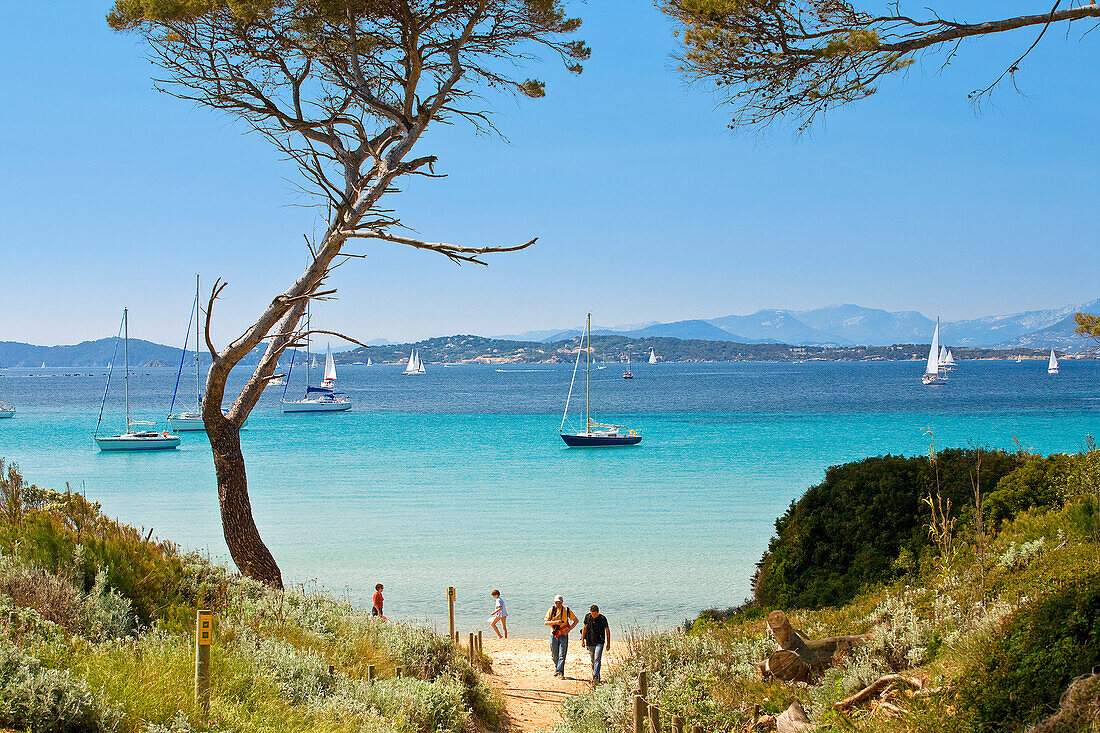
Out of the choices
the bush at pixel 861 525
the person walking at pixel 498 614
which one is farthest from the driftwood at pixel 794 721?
the person walking at pixel 498 614

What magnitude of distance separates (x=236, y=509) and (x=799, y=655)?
20.9 feet

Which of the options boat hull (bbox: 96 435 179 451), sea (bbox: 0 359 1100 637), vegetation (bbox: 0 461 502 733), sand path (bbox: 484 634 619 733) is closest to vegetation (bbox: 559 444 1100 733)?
sand path (bbox: 484 634 619 733)

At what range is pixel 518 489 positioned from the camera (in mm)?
31891

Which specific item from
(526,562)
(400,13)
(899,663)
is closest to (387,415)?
(526,562)

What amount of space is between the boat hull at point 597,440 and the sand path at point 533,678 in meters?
31.6

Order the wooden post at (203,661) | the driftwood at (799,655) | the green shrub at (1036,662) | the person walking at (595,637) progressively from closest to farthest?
the green shrub at (1036,662) < the wooden post at (203,661) < the driftwood at (799,655) < the person walking at (595,637)

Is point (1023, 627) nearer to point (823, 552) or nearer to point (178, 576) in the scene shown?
point (823, 552)

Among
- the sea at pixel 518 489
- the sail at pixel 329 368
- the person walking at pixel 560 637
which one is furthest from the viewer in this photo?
the sail at pixel 329 368

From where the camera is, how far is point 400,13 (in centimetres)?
976

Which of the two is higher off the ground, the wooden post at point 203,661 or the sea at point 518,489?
the wooden post at point 203,661

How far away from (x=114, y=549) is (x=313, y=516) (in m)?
20.9

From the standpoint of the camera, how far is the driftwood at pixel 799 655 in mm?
5980

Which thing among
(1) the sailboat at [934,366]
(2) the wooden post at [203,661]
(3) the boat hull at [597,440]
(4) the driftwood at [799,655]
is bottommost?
(3) the boat hull at [597,440]

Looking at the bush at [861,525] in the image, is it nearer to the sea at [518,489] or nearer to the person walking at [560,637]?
the sea at [518,489]
